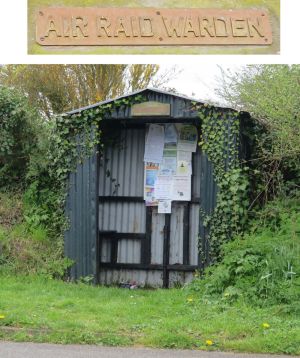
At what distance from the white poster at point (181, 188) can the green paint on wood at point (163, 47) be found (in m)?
7.77

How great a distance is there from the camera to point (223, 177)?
31.8ft

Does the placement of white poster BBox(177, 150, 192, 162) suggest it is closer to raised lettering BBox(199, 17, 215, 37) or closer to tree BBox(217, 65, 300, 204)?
tree BBox(217, 65, 300, 204)

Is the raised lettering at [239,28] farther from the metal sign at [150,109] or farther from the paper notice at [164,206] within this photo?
the paper notice at [164,206]

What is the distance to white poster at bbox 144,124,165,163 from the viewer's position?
35.0 feet

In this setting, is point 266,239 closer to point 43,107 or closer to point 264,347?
point 264,347

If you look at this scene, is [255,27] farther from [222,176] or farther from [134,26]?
[222,176]

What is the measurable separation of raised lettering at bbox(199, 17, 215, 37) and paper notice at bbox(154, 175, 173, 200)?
26.0ft

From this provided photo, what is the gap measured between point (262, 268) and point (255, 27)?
228 inches

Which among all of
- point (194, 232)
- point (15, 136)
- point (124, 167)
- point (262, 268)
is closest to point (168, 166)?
point (124, 167)

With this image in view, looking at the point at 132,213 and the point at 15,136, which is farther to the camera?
the point at 15,136

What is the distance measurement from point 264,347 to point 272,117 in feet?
13.4

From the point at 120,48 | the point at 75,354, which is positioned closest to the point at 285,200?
the point at 75,354

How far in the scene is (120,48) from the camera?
2.72 m

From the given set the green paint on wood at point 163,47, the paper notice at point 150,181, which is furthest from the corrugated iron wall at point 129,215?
the green paint on wood at point 163,47
